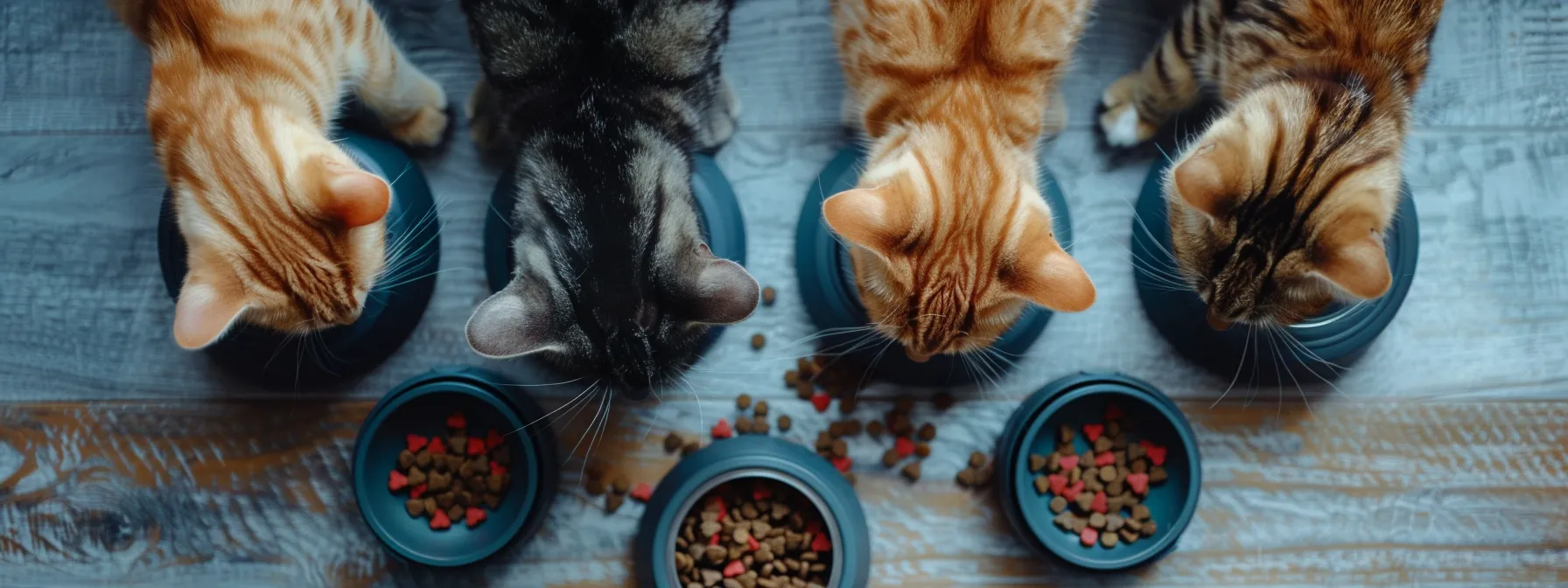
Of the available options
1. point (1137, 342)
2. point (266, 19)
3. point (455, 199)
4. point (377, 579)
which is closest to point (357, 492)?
point (377, 579)

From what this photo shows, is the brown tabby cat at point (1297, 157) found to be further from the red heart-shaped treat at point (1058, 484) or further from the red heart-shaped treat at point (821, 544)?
the red heart-shaped treat at point (821, 544)

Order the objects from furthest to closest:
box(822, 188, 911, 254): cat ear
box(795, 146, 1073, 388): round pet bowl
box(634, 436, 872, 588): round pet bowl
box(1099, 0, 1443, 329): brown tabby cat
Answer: box(795, 146, 1073, 388): round pet bowl
box(634, 436, 872, 588): round pet bowl
box(1099, 0, 1443, 329): brown tabby cat
box(822, 188, 911, 254): cat ear

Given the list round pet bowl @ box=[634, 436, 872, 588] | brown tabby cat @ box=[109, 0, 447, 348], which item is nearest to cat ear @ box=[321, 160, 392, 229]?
brown tabby cat @ box=[109, 0, 447, 348]

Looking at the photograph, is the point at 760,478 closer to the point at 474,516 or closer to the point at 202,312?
the point at 474,516

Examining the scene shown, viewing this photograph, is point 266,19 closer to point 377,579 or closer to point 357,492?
point 357,492

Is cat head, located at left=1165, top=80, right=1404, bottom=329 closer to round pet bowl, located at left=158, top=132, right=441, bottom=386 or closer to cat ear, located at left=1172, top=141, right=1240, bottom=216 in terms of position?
cat ear, located at left=1172, top=141, right=1240, bottom=216

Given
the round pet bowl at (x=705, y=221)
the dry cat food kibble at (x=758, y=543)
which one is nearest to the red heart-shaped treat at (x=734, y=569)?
the dry cat food kibble at (x=758, y=543)
